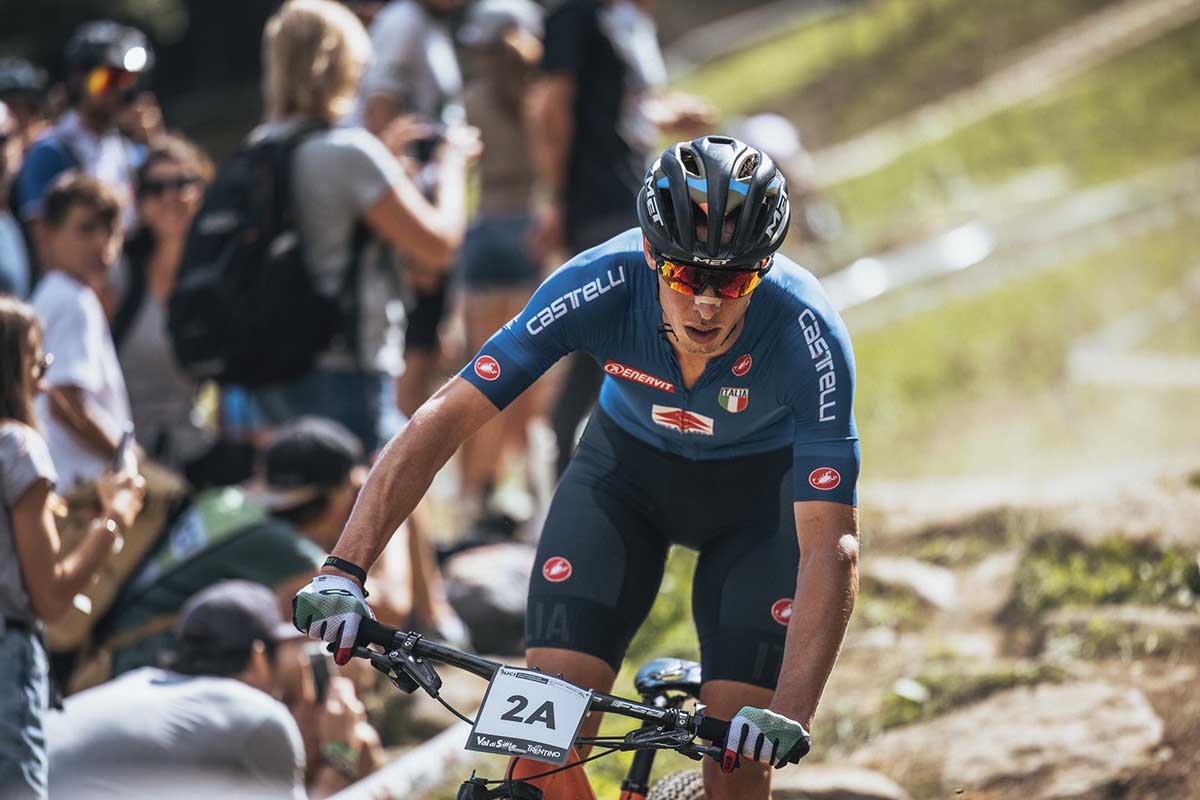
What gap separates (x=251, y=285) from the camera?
21.2ft

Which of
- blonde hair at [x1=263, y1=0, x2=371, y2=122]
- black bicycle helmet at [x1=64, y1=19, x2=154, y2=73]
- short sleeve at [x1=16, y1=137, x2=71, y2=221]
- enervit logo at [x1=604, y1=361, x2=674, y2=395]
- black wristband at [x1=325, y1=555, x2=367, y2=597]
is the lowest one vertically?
black wristband at [x1=325, y1=555, x2=367, y2=597]

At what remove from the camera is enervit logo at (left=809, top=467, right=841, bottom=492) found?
4133 mm

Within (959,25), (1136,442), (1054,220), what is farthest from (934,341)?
(959,25)

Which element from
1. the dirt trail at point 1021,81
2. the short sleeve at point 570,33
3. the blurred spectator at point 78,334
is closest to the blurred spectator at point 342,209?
the blurred spectator at point 78,334

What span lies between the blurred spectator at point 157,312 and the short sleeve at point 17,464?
8.98 feet

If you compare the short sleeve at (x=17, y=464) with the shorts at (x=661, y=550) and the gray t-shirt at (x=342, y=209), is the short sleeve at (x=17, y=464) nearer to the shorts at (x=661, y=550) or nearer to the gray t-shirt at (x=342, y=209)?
the shorts at (x=661, y=550)

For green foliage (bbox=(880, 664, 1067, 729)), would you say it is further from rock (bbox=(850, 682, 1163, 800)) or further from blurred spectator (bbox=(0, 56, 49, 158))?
blurred spectator (bbox=(0, 56, 49, 158))

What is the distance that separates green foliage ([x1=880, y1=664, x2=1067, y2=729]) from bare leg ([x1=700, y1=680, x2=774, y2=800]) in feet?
7.93

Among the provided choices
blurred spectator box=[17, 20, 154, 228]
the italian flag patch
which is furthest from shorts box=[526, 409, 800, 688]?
blurred spectator box=[17, 20, 154, 228]

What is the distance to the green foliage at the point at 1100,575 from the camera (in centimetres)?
700

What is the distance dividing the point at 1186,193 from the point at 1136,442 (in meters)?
6.57

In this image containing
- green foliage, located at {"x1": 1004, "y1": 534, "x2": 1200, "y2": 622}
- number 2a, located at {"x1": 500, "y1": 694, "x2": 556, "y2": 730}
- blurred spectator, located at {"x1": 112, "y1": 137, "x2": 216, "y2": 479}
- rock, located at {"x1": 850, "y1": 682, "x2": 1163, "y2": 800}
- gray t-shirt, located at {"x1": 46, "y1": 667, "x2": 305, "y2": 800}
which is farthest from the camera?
blurred spectator, located at {"x1": 112, "y1": 137, "x2": 216, "y2": 479}

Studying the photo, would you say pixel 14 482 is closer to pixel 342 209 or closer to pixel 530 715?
pixel 530 715

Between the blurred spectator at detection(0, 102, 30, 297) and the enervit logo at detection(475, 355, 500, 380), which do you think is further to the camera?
the blurred spectator at detection(0, 102, 30, 297)
